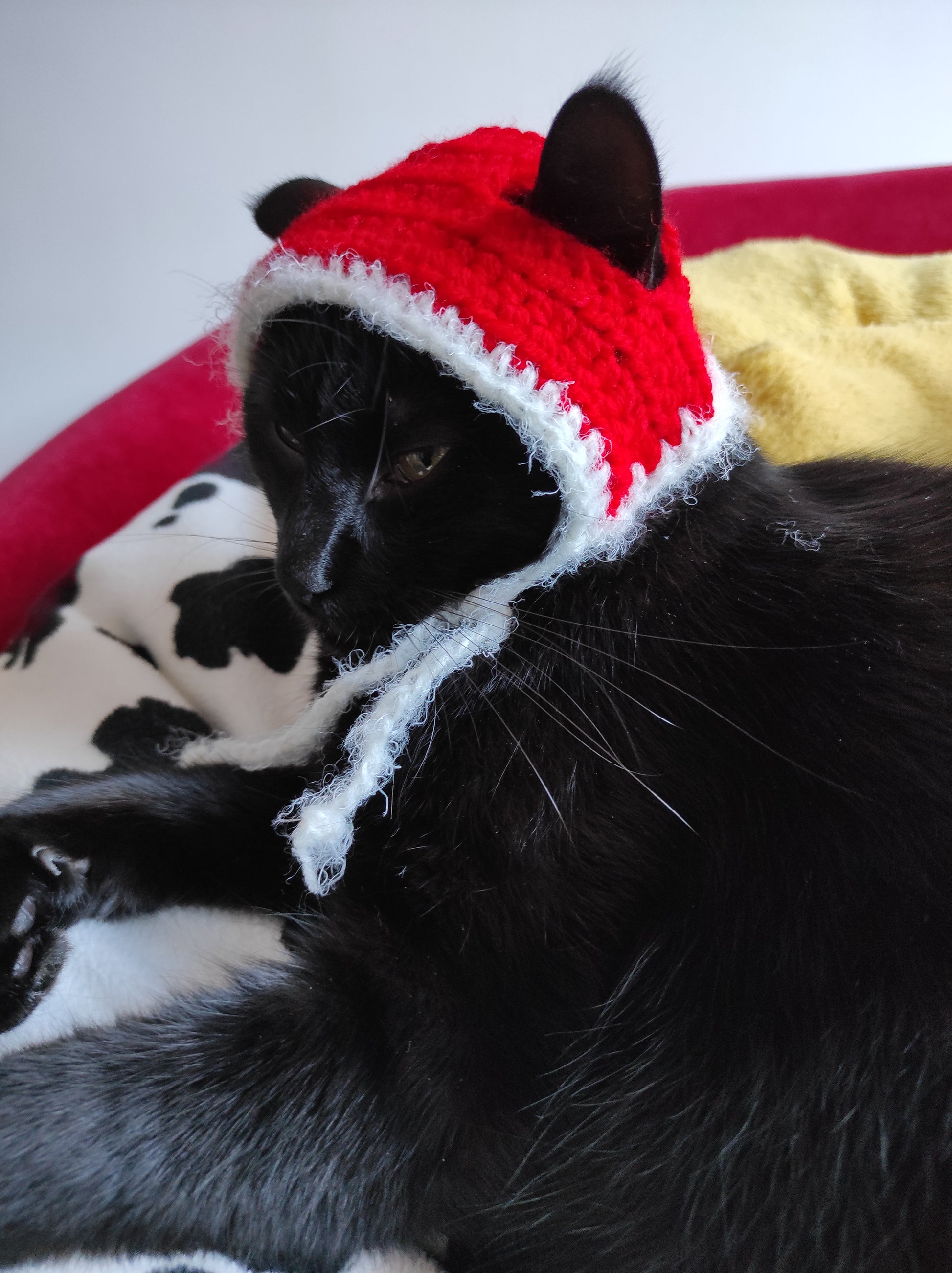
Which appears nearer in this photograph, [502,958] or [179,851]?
[502,958]

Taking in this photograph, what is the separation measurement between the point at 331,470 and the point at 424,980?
0.40 metres

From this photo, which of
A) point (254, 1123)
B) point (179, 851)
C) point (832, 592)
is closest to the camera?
point (254, 1123)

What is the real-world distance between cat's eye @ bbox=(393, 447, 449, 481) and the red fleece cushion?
343 mm

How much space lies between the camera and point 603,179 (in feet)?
2.05

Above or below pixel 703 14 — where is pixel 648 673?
below

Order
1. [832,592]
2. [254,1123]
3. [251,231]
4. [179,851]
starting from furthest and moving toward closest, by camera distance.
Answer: [251,231] → [179,851] → [832,592] → [254,1123]

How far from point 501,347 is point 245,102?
4.59 feet

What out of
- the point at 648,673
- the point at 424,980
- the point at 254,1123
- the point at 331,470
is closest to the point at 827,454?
the point at 648,673

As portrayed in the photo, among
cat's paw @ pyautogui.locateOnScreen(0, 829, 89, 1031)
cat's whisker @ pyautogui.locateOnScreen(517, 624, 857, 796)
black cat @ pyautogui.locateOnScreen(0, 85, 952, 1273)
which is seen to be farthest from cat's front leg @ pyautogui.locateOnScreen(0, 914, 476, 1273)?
cat's whisker @ pyautogui.locateOnScreen(517, 624, 857, 796)

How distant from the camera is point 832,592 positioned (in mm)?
730

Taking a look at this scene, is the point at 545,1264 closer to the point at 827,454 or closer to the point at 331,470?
the point at 331,470

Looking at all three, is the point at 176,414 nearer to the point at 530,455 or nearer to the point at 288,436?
the point at 288,436

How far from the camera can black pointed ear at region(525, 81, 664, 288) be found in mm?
612

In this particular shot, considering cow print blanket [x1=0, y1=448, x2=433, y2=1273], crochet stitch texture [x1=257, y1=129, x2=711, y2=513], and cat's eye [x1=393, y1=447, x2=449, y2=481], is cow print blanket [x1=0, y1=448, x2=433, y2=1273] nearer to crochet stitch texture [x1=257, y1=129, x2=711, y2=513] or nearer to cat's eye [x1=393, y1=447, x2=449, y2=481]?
cat's eye [x1=393, y1=447, x2=449, y2=481]
